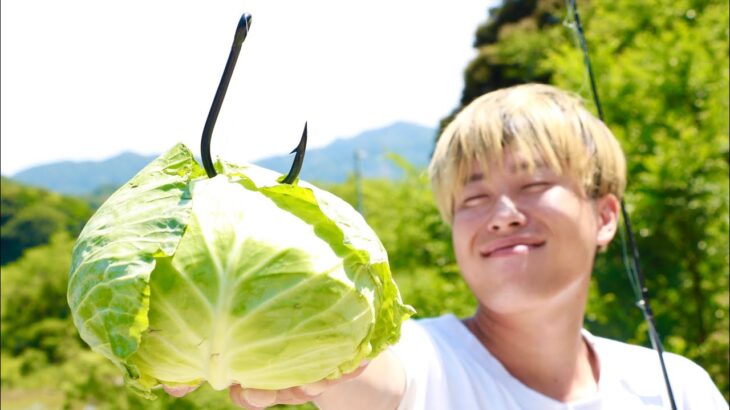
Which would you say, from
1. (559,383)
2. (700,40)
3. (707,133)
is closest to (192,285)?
(559,383)

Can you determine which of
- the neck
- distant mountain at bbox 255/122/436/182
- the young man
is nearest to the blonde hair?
the young man

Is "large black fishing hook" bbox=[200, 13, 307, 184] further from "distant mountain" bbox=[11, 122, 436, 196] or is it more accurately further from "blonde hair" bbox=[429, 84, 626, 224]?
"blonde hair" bbox=[429, 84, 626, 224]

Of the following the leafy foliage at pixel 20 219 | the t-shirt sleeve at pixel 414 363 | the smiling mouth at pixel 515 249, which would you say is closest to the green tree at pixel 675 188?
the smiling mouth at pixel 515 249

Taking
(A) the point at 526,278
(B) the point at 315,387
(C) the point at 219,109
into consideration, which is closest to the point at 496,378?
(A) the point at 526,278

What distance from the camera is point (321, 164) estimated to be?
263 feet

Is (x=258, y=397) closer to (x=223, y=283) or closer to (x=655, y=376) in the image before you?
(x=223, y=283)

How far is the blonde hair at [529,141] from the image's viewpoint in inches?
81.9

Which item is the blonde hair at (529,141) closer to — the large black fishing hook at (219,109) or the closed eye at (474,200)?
the closed eye at (474,200)

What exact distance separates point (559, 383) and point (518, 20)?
14.1m

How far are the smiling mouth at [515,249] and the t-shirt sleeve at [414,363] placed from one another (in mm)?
332

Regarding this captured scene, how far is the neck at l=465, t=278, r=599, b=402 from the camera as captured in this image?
2078 mm

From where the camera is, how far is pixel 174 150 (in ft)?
4.02

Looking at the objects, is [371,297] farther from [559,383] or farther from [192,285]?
[559,383]

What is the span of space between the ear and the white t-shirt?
0.36 metres
